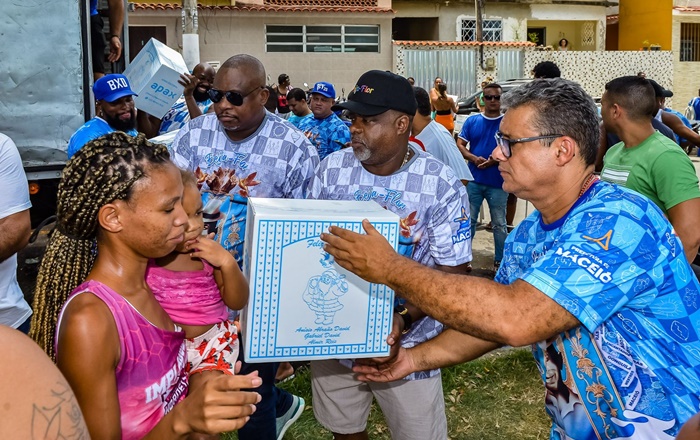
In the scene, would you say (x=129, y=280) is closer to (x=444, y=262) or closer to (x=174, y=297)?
(x=174, y=297)

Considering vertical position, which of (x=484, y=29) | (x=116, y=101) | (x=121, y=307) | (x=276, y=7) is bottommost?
(x=121, y=307)

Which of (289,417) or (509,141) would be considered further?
(289,417)

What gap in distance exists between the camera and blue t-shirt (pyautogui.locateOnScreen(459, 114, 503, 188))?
738 cm

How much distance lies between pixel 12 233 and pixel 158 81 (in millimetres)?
2896

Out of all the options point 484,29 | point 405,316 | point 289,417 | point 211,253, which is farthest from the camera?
point 484,29

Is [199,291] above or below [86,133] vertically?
below

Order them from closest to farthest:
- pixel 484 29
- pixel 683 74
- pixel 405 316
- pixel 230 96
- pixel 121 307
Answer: pixel 121 307 < pixel 405 316 < pixel 230 96 < pixel 484 29 < pixel 683 74

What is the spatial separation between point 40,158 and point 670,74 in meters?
26.3

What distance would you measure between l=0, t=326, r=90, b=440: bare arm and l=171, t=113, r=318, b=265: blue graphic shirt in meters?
2.29

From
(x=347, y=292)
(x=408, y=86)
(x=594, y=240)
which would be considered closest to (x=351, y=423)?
(x=347, y=292)

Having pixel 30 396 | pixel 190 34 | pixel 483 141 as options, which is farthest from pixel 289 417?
pixel 190 34

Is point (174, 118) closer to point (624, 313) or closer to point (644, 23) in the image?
point (624, 313)

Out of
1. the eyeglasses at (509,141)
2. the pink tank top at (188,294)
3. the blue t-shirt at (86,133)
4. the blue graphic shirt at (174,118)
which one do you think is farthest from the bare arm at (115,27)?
the eyeglasses at (509,141)

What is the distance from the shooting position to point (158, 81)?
18.4 feet
